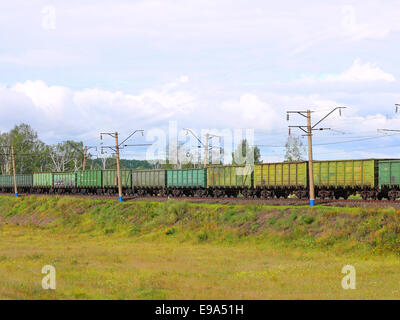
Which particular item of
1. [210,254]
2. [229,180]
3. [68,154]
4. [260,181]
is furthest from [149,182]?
[68,154]

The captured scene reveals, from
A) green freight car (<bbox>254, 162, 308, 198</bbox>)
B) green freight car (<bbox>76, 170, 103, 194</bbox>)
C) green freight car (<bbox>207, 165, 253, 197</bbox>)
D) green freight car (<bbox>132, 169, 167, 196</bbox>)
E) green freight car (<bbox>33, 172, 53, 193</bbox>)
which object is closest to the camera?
green freight car (<bbox>254, 162, 308, 198</bbox>)

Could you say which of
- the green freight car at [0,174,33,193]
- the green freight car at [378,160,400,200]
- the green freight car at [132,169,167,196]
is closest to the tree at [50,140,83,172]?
the green freight car at [0,174,33,193]

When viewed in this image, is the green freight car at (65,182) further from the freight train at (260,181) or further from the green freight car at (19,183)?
the green freight car at (19,183)

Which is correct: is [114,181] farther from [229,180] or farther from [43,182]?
[43,182]

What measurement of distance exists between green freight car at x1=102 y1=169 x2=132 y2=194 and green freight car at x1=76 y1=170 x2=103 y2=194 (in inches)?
51.0

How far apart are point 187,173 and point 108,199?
8.65m

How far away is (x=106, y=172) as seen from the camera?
6719 centimetres

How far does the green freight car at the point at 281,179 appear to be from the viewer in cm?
4366

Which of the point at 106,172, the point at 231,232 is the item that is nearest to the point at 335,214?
the point at 231,232

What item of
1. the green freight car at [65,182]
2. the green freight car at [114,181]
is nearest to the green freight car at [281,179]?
the green freight car at [114,181]

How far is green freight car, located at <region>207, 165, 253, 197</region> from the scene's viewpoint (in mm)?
49062

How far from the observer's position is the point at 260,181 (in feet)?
156

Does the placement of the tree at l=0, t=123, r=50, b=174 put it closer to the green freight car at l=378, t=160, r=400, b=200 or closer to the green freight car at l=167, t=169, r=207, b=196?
the green freight car at l=167, t=169, r=207, b=196
